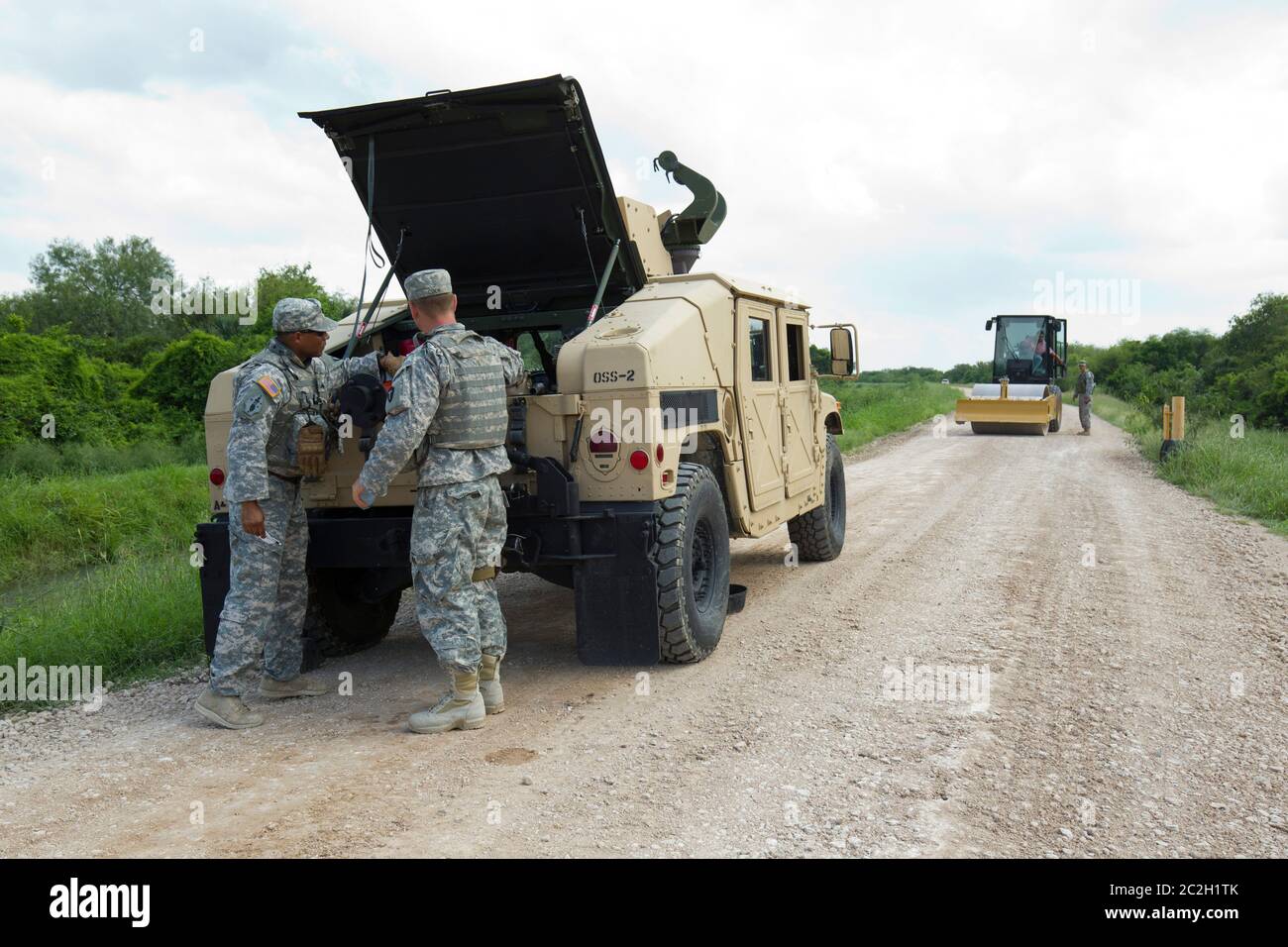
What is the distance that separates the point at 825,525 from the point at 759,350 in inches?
79.1

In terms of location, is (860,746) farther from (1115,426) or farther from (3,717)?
(1115,426)

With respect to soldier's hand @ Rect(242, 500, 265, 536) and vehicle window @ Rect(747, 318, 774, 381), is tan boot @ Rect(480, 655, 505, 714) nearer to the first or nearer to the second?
soldier's hand @ Rect(242, 500, 265, 536)

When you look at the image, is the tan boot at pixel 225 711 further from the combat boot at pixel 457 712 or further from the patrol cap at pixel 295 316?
the patrol cap at pixel 295 316

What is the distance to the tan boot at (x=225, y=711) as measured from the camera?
4.70 m

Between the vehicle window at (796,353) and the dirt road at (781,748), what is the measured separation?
161cm

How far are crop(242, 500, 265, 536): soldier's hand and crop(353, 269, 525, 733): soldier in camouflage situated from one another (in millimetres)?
553

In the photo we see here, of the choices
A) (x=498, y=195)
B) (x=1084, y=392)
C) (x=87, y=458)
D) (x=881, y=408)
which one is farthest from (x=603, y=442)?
(x=881, y=408)

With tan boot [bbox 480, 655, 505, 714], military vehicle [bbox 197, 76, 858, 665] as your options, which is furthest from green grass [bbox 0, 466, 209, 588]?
tan boot [bbox 480, 655, 505, 714]

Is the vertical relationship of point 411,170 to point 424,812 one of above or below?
above

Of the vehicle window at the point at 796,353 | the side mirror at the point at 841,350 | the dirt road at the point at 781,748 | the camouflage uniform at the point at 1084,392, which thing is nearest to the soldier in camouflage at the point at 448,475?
the dirt road at the point at 781,748

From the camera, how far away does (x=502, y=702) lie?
4.81 m

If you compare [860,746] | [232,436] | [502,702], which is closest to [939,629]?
[860,746]
